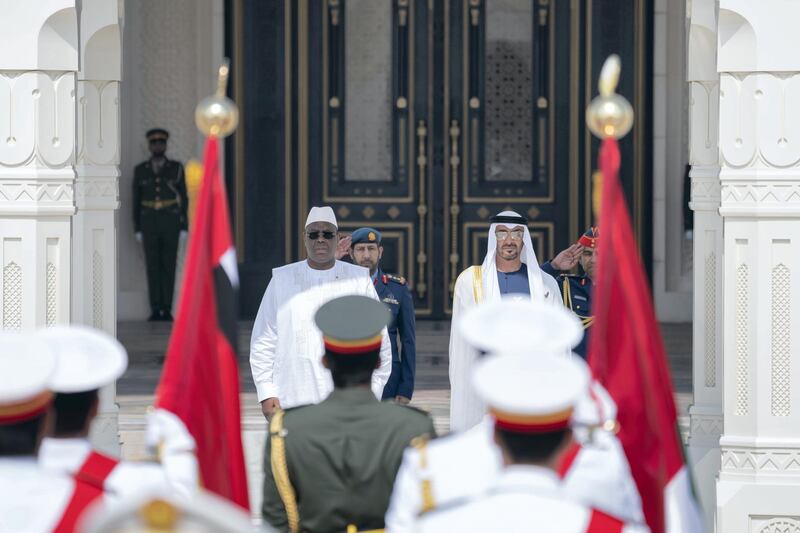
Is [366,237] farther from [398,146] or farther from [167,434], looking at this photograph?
[398,146]

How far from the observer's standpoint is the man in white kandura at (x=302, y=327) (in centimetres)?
727

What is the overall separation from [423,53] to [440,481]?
9.68 metres

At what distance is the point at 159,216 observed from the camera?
13.2 metres

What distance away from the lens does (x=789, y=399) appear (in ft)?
24.6

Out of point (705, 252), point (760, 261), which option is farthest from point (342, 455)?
point (705, 252)

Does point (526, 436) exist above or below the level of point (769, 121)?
below

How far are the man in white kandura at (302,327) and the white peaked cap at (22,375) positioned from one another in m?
3.66

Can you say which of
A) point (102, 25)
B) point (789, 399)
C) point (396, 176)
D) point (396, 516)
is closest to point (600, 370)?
point (396, 516)

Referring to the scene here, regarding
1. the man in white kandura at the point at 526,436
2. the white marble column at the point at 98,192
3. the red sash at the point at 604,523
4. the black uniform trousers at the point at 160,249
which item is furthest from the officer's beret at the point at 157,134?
the man in white kandura at the point at 526,436

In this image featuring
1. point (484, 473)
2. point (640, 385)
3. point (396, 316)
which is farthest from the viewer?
point (396, 316)

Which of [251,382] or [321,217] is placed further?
[251,382]

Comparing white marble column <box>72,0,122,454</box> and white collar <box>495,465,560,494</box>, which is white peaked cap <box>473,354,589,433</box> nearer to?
white collar <box>495,465,560,494</box>

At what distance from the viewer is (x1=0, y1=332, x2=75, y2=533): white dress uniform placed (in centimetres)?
338

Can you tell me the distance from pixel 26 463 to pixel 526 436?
1031mm
